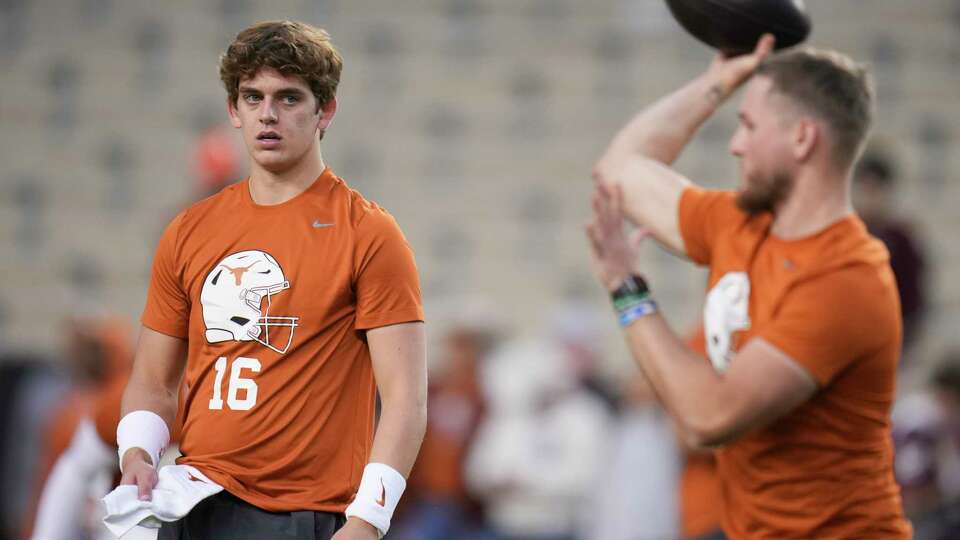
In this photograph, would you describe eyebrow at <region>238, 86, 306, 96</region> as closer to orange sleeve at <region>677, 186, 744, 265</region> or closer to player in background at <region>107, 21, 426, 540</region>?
player in background at <region>107, 21, 426, 540</region>

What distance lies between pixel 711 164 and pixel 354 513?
9.57 m

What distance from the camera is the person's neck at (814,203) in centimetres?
361

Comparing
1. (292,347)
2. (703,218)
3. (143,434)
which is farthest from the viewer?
(703,218)

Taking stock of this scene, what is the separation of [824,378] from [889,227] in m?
2.40

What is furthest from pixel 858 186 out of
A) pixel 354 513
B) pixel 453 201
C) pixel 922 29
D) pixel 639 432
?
pixel 922 29

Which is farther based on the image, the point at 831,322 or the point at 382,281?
the point at 831,322

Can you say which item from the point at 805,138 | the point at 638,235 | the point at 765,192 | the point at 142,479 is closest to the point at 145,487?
the point at 142,479

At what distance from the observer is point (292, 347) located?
301 centimetres

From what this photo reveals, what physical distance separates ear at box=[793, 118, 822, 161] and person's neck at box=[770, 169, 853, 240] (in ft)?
0.18

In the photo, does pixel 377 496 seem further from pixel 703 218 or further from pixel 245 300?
pixel 703 218

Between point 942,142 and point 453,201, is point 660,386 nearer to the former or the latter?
point 453,201

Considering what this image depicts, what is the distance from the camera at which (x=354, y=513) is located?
289 cm

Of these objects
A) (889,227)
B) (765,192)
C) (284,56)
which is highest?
(284,56)

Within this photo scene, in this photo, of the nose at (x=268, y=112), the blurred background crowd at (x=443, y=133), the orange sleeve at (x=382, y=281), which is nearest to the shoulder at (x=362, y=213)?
the orange sleeve at (x=382, y=281)
